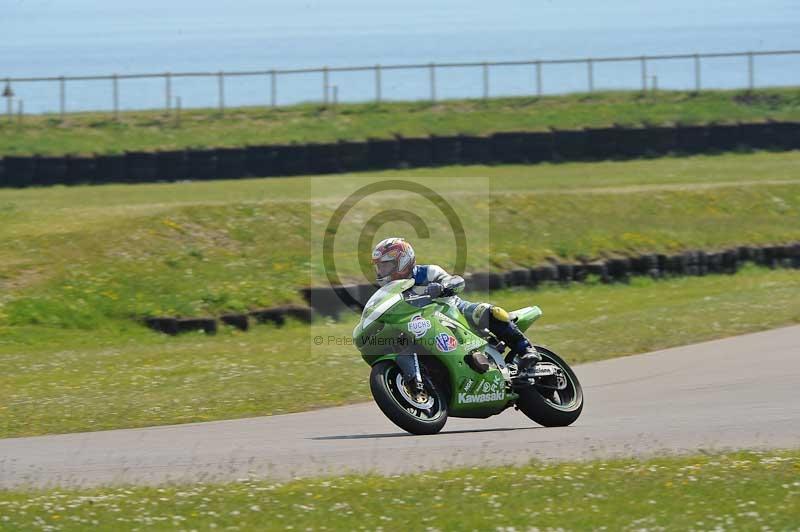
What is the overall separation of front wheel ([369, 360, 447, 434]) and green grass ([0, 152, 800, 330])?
34.1 feet

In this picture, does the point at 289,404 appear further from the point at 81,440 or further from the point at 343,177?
the point at 343,177

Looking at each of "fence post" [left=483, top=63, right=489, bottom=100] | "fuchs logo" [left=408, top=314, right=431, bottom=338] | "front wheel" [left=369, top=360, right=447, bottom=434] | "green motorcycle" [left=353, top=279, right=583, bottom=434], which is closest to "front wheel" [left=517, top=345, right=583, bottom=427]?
"green motorcycle" [left=353, top=279, right=583, bottom=434]

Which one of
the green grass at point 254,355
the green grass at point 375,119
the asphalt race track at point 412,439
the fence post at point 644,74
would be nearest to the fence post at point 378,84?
the green grass at point 375,119

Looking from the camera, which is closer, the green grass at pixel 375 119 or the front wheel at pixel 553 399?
the front wheel at pixel 553 399

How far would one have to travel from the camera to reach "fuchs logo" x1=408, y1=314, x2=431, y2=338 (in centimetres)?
1059

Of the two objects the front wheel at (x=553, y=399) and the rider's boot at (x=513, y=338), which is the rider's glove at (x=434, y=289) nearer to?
the rider's boot at (x=513, y=338)

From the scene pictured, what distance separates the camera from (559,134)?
39.0 metres

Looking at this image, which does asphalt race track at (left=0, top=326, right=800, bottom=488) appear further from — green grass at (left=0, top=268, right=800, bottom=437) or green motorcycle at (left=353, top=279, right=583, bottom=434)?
green grass at (left=0, top=268, right=800, bottom=437)

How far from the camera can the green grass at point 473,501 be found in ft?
25.1

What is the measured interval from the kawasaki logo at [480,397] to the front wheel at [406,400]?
0.15 m

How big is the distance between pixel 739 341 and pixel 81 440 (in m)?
8.94

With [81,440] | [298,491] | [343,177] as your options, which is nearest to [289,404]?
[81,440]

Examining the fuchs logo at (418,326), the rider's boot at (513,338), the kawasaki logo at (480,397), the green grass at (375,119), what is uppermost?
the green grass at (375,119)

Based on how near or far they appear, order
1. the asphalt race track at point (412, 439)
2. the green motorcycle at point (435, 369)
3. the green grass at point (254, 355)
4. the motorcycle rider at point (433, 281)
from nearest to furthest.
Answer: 1. the asphalt race track at point (412, 439)
2. the green motorcycle at point (435, 369)
3. the motorcycle rider at point (433, 281)
4. the green grass at point (254, 355)
